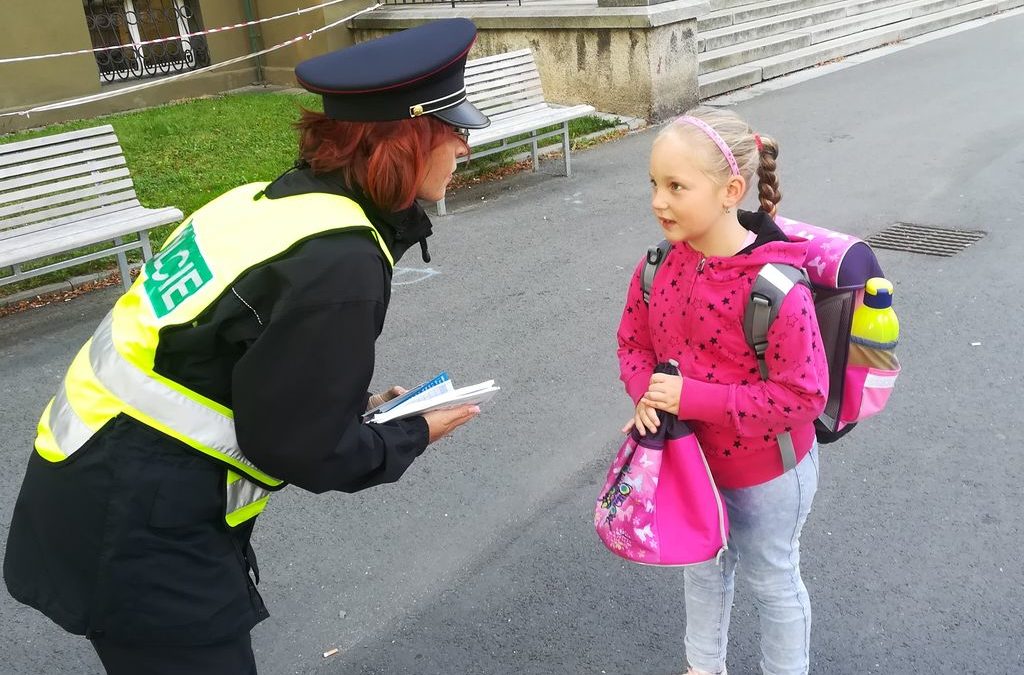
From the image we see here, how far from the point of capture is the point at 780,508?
96.2 inches

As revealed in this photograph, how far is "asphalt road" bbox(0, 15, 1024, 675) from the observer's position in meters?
3.15

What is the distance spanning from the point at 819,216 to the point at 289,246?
6147mm

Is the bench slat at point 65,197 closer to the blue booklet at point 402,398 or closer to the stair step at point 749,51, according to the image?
the blue booklet at point 402,398

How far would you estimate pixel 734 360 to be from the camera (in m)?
2.31

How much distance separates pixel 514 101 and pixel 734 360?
7.30 metres

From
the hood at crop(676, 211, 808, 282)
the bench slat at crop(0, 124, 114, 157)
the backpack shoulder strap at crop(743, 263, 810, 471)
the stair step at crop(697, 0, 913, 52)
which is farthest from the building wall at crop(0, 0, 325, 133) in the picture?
the backpack shoulder strap at crop(743, 263, 810, 471)

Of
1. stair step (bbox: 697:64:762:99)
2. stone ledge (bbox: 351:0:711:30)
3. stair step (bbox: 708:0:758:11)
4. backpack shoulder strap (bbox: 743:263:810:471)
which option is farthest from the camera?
stair step (bbox: 708:0:758:11)

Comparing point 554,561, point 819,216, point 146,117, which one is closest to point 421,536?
point 554,561

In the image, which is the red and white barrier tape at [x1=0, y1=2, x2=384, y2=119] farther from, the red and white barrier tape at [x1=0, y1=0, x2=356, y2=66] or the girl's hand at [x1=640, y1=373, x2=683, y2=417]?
the girl's hand at [x1=640, y1=373, x2=683, y2=417]

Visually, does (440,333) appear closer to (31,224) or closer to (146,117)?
(31,224)

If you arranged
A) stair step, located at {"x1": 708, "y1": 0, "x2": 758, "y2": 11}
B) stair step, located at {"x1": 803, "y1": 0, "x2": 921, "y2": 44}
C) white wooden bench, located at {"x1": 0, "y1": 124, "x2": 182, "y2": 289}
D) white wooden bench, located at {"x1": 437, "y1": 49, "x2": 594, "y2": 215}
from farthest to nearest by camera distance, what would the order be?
stair step, located at {"x1": 803, "y1": 0, "x2": 921, "y2": 44} → stair step, located at {"x1": 708, "y1": 0, "x2": 758, "y2": 11} → white wooden bench, located at {"x1": 437, "y1": 49, "x2": 594, "y2": 215} → white wooden bench, located at {"x1": 0, "y1": 124, "x2": 182, "y2": 289}

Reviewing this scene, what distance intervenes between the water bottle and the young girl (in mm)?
165

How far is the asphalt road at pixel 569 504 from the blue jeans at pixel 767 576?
0.36 m

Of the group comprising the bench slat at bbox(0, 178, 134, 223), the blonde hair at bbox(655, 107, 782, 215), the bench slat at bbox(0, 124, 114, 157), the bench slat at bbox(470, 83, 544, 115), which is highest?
the blonde hair at bbox(655, 107, 782, 215)
